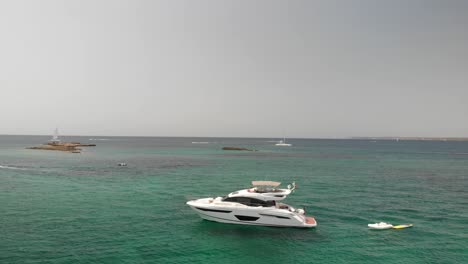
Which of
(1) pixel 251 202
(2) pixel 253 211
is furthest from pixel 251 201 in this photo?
(2) pixel 253 211

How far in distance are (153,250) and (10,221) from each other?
15.3 m

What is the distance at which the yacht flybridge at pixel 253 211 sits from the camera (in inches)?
1120

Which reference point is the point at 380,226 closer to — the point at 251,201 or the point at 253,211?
the point at 253,211

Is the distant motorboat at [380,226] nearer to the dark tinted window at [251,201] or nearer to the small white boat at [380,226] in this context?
the small white boat at [380,226]

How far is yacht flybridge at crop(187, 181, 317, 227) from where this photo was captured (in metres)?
28.5

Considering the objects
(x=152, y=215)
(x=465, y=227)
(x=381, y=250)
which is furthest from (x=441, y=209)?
(x=152, y=215)

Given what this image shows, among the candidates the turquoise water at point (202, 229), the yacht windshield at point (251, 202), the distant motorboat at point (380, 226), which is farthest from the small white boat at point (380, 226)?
the yacht windshield at point (251, 202)

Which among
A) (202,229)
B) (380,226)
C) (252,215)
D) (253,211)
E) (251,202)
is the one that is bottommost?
(202,229)

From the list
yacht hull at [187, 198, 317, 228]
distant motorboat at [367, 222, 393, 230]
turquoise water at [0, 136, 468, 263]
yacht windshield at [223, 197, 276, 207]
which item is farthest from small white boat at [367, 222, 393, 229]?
yacht windshield at [223, 197, 276, 207]

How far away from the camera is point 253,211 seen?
28859mm

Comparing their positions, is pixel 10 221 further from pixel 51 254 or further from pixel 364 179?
pixel 364 179

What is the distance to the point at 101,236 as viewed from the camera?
2494 cm

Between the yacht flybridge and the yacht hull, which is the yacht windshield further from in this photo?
the yacht hull

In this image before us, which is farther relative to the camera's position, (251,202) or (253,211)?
(251,202)
